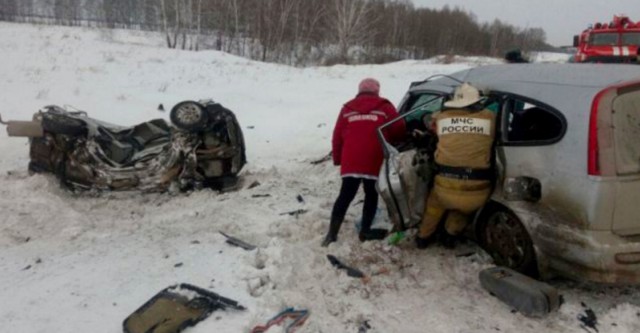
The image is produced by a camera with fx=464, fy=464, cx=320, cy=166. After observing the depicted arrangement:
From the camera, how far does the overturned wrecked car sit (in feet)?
18.3

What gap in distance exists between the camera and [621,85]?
114 inches

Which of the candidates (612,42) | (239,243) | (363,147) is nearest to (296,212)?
(239,243)

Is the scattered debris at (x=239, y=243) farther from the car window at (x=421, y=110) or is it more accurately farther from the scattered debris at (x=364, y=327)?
the car window at (x=421, y=110)

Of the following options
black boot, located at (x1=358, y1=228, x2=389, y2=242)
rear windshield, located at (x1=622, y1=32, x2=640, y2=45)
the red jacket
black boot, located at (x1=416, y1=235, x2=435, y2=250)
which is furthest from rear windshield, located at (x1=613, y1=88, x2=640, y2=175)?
rear windshield, located at (x1=622, y1=32, x2=640, y2=45)

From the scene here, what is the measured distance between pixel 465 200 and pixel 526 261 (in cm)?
61

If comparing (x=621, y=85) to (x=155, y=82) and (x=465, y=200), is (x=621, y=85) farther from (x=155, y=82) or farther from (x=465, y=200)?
(x=155, y=82)

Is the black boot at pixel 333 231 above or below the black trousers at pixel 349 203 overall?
below

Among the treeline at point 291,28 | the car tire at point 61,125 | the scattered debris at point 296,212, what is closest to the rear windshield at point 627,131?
the scattered debris at point 296,212

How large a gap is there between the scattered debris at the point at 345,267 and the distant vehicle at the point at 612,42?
45.3 feet

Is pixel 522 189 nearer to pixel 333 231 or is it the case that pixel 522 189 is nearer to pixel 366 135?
pixel 366 135

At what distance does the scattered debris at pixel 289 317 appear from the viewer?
292 cm

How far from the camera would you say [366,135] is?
421 centimetres

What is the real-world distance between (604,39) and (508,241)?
1478 cm

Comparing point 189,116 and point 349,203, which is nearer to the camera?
point 349,203
